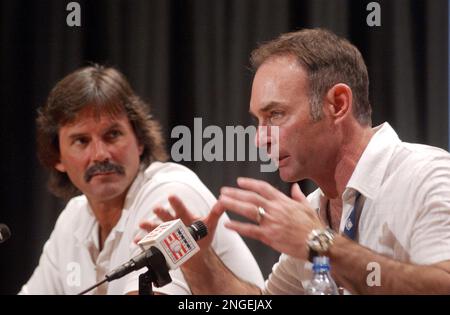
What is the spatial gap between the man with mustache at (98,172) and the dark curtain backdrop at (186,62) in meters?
0.05

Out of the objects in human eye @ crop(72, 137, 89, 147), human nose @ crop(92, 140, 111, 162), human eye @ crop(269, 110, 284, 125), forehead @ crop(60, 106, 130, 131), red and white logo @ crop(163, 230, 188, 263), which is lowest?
red and white logo @ crop(163, 230, 188, 263)

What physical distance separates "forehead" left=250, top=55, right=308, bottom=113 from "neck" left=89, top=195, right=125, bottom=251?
829 mm

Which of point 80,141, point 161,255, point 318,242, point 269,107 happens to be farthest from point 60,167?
point 318,242

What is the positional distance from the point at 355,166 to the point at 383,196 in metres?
0.16

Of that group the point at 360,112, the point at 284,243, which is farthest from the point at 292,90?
the point at 284,243

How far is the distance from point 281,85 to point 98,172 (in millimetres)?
880

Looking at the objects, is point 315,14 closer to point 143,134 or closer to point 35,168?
point 143,134

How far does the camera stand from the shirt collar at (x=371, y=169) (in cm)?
184

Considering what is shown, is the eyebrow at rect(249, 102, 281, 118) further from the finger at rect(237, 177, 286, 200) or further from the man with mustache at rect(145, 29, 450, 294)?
the finger at rect(237, 177, 286, 200)

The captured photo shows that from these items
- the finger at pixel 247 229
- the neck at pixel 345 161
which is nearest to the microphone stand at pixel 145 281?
the finger at pixel 247 229

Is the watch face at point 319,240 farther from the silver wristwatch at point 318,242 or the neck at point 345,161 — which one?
the neck at point 345,161

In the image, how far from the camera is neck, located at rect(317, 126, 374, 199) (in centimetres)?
196

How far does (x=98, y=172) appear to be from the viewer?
2506 millimetres

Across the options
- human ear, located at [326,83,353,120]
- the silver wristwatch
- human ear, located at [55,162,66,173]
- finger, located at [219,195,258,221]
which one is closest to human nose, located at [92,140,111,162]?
human ear, located at [55,162,66,173]
